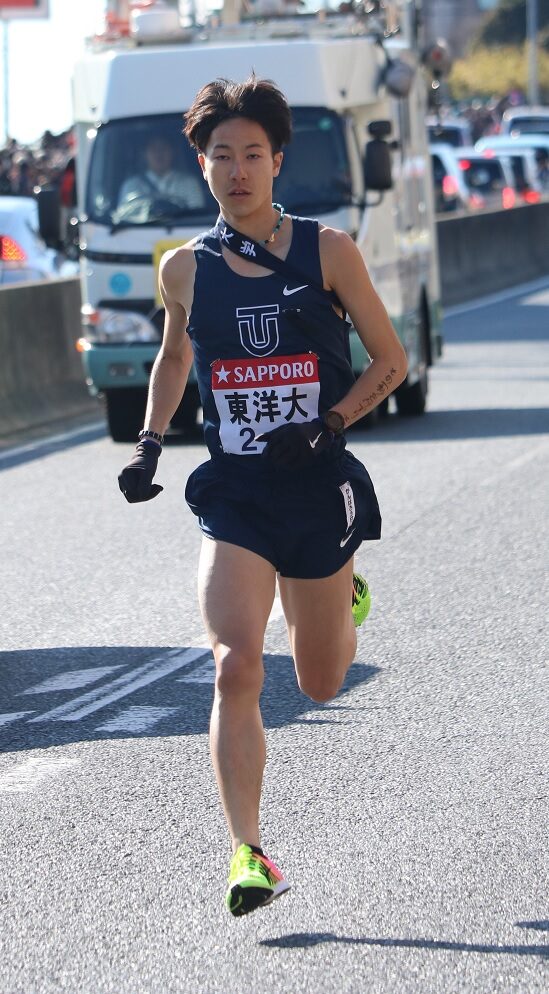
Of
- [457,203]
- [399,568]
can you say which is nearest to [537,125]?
[457,203]

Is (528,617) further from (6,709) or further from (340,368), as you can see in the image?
(340,368)

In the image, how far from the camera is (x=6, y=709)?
22.0 feet

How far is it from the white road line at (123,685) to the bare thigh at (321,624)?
1.59 m

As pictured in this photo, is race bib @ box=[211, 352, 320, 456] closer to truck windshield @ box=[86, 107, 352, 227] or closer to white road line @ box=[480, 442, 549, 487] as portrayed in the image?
white road line @ box=[480, 442, 549, 487]

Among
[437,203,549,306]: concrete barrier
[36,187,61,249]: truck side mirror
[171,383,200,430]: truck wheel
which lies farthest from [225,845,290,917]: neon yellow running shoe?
[437,203,549,306]: concrete barrier

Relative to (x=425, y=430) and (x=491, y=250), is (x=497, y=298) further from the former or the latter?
(x=425, y=430)

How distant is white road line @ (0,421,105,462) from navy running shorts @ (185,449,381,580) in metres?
9.13

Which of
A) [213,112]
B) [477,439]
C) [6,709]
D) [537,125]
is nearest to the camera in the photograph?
[213,112]

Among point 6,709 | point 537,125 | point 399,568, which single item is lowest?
point 537,125

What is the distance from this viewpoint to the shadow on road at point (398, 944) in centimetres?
432

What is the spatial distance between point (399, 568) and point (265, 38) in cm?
657

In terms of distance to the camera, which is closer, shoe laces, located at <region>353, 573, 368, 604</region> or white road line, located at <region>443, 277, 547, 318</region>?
shoe laces, located at <region>353, 573, 368, 604</region>

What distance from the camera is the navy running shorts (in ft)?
15.6

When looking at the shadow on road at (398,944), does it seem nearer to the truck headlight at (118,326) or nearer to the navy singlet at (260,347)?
the navy singlet at (260,347)
